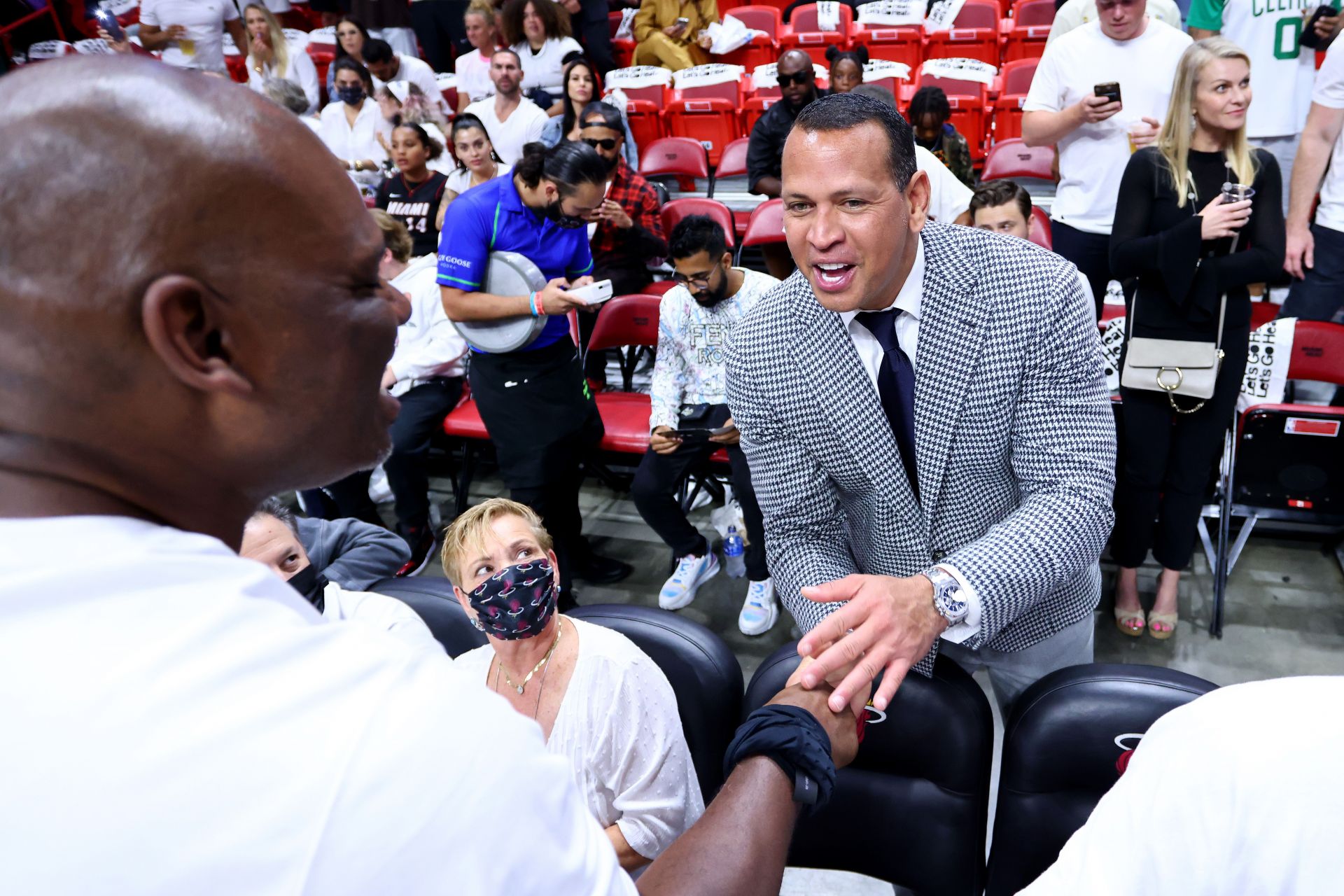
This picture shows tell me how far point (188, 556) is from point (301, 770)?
154 millimetres

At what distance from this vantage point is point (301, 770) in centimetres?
51

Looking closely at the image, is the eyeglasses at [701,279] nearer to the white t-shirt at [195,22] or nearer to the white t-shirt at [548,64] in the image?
the white t-shirt at [548,64]

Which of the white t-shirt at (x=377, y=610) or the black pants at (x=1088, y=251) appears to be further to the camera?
the black pants at (x=1088, y=251)

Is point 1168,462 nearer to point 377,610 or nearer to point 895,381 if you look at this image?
point 895,381

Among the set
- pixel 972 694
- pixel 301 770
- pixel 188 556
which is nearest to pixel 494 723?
pixel 301 770

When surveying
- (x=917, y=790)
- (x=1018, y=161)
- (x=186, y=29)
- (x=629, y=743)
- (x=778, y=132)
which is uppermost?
(x=186, y=29)

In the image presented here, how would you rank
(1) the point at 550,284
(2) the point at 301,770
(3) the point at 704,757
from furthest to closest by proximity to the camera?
(1) the point at 550,284 < (3) the point at 704,757 < (2) the point at 301,770

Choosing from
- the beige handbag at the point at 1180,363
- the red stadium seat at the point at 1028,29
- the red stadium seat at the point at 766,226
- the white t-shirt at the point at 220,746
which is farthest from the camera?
the red stadium seat at the point at 1028,29

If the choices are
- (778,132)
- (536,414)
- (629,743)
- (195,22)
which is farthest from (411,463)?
(195,22)

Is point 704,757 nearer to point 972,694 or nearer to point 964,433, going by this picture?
point 972,694

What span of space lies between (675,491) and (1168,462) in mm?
1812

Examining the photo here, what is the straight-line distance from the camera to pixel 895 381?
1.76 m

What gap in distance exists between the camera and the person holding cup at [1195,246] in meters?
2.72

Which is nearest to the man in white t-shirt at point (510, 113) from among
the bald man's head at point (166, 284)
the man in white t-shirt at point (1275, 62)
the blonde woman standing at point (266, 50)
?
the blonde woman standing at point (266, 50)
